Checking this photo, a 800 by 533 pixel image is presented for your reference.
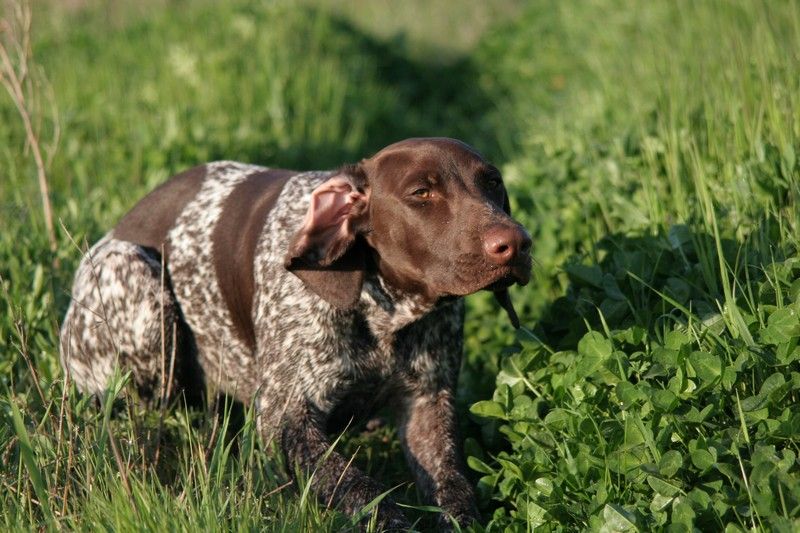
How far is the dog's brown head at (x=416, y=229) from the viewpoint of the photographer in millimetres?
3707

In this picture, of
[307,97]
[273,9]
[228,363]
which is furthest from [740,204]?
[273,9]

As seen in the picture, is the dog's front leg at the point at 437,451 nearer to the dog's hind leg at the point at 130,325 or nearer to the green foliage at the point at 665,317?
the green foliage at the point at 665,317

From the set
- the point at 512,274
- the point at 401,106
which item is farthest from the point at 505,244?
the point at 401,106

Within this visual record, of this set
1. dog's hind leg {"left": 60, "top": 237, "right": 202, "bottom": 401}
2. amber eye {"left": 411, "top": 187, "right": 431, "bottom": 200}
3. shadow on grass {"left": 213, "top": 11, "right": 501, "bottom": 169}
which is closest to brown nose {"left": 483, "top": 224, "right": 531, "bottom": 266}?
amber eye {"left": 411, "top": 187, "right": 431, "bottom": 200}

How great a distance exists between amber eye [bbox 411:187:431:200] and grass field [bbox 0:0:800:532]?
30.9 inches

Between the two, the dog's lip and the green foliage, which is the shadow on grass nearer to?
the green foliage

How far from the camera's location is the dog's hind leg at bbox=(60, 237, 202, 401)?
4.86 meters

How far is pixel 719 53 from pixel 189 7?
22.7 feet

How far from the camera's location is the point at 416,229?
12.9 feet

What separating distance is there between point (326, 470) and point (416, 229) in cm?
96

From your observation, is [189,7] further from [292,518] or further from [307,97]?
[292,518]

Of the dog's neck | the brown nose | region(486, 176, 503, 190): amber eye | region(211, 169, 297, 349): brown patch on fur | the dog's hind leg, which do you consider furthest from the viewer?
the dog's hind leg

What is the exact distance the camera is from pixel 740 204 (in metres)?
4.77

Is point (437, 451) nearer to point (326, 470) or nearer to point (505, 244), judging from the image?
point (326, 470)
